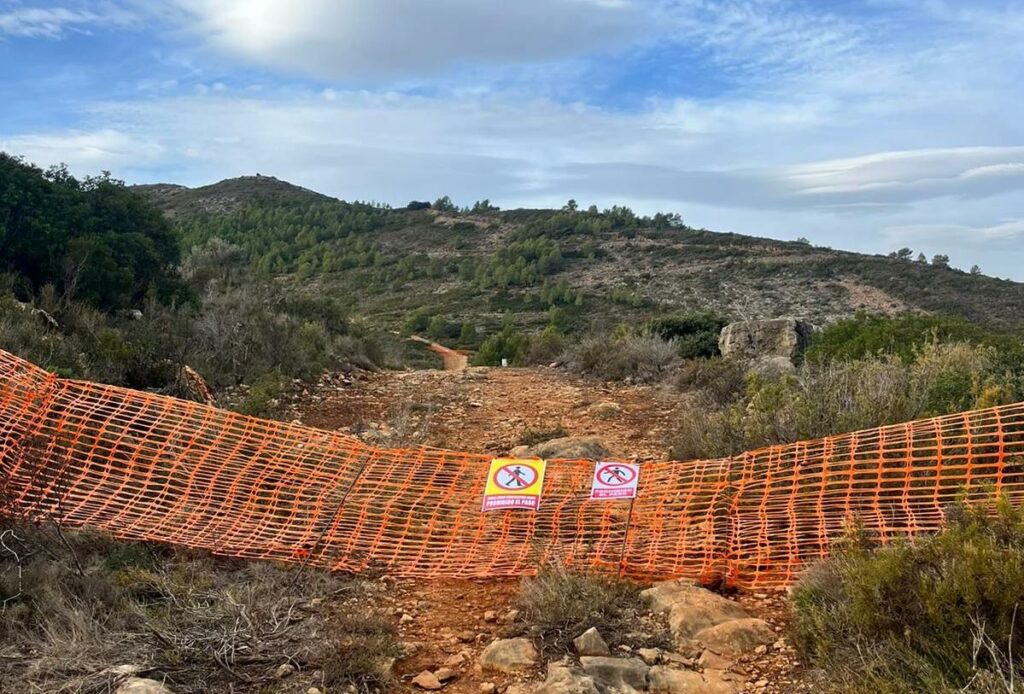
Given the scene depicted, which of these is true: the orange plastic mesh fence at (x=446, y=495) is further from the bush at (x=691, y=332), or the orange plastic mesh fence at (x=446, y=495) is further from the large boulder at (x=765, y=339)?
the bush at (x=691, y=332)

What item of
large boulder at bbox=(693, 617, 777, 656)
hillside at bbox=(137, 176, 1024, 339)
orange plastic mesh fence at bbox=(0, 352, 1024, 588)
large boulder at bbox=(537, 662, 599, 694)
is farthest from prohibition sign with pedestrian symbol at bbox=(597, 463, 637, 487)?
hillside at bbox=(137, 176, 1024, 339)

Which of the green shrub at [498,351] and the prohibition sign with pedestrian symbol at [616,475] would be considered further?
the green shrub at [498,351]

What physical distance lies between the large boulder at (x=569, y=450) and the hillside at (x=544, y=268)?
21.1 m

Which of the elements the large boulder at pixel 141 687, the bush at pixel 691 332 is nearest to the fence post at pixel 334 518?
the large boulder at pixel 141 687

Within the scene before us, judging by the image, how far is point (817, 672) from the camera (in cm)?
305

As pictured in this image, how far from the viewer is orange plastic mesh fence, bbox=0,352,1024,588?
4.50 m

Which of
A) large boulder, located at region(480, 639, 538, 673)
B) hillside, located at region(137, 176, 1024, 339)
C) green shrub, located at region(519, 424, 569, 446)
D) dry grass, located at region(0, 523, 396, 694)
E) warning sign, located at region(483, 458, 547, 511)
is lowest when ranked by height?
dry grass, located at region(0, 523, 396, 694)

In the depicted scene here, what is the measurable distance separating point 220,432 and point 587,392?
6.26 meters

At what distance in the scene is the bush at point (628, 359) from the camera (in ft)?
41.0

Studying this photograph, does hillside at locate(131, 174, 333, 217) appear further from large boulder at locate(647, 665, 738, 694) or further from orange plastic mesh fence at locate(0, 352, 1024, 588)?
large boulder at locate(647, 665, 738, 694)

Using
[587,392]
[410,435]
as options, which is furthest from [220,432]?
[587,392]

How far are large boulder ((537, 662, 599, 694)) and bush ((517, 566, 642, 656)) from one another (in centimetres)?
28

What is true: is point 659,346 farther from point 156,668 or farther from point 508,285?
point 508,285

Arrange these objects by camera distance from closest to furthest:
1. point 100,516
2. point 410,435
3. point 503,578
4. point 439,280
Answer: point 503,578 < point 100,516 < point 410,435 < point 439,280
